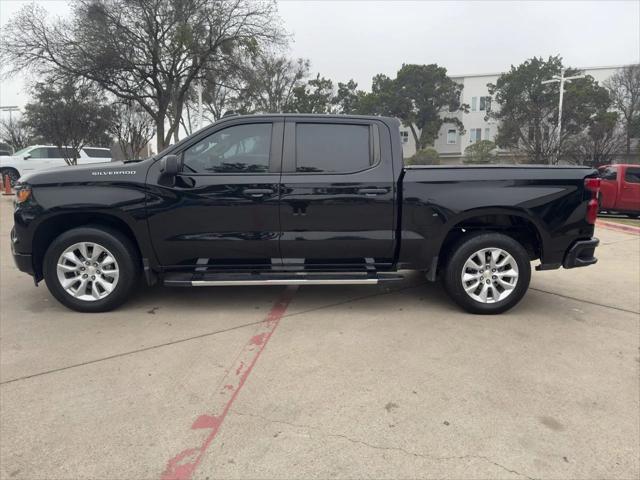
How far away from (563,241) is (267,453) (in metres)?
3.53

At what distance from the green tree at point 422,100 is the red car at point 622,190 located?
41.7m

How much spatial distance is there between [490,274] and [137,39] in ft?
65.8

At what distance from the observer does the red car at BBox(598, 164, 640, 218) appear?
13211mm

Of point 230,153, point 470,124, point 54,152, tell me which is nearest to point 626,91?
point 470,124

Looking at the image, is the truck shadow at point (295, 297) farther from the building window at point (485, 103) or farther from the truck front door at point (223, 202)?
the building window at point (485, 103)

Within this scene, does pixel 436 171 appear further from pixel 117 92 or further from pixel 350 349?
pixel 117 92

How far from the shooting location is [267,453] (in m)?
2.42

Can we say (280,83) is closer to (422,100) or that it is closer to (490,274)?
(422,100)

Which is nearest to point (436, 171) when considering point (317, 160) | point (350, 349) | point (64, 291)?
point (317, 160)

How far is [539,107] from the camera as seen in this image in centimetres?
3194

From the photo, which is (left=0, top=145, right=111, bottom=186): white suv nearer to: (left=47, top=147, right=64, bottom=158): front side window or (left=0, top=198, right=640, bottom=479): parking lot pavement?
(left=47, top=147, right=64, bottom=158): front side window

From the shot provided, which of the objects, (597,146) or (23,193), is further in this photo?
(597,146)

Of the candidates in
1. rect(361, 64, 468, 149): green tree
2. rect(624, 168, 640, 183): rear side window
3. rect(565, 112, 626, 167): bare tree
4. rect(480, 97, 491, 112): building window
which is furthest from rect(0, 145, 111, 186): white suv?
rect(480, 97, 491, 112): building window

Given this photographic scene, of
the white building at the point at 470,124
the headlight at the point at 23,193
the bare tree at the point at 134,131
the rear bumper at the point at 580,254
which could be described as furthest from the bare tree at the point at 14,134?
the rear bumper at the point at 580,254
